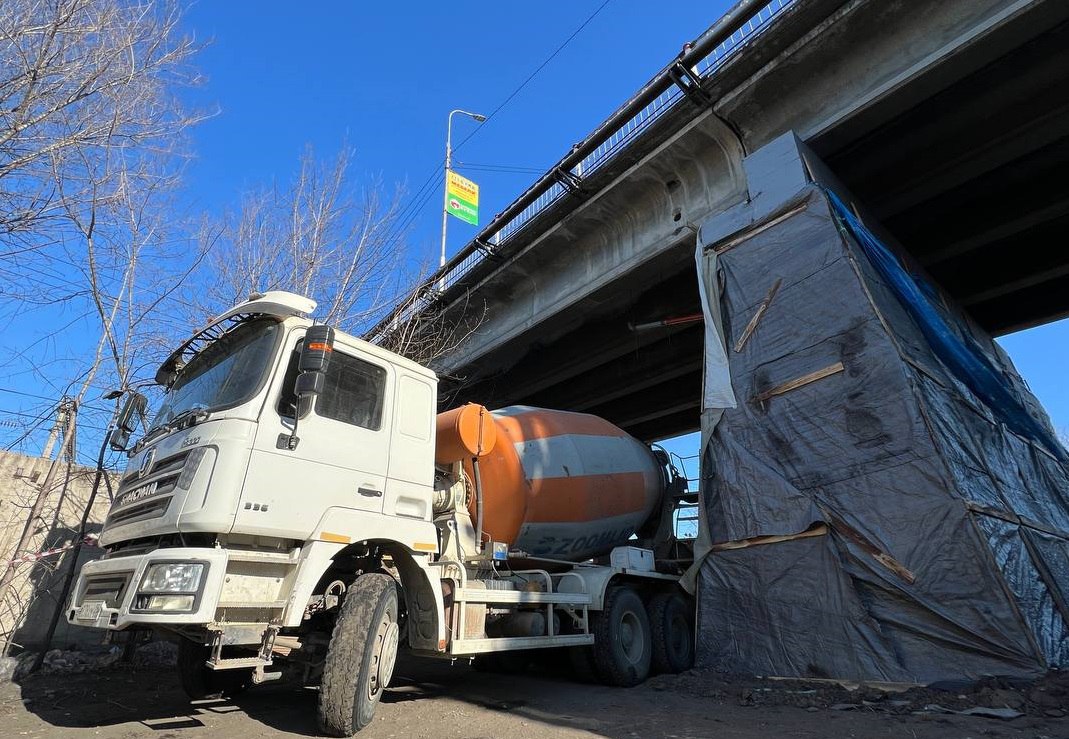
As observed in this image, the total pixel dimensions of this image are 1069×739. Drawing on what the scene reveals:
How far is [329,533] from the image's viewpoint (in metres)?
4.61

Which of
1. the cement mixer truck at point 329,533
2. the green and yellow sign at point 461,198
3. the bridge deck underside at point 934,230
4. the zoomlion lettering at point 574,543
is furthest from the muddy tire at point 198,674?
the green and yellow sign at point 461,198

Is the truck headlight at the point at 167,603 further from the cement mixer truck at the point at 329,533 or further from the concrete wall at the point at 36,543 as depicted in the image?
the concrete wall at the point at 36,543

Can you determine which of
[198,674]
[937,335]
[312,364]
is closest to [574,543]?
[198,674]

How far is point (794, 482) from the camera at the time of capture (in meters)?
7.40

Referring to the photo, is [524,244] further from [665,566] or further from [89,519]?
[89,519]

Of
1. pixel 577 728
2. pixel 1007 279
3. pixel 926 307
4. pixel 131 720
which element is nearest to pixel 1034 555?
pixel 926 307

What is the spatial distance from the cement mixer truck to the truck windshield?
0.02 meters

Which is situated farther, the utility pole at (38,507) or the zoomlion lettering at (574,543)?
the zoomlion lettering at (574,543)

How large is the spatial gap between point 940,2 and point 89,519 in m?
13.6

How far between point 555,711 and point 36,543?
7268mm

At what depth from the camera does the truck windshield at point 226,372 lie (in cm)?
474

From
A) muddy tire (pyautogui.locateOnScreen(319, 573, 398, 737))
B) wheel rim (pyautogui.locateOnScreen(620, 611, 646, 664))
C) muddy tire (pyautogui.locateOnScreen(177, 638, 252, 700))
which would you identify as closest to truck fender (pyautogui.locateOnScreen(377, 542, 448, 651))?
muddy tire (pyautogui.locateOnScreen(319, 573, 398, 737))

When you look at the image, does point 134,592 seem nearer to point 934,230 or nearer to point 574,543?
point 574,543

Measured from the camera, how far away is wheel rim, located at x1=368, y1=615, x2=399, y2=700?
462 cm
